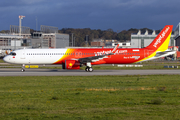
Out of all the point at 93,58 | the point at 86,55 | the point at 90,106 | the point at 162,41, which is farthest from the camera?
the point at 162,41

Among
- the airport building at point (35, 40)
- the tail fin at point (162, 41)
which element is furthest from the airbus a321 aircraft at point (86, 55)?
the airport building at point (35, 40)

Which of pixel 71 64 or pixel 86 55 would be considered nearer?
pixel 71 64

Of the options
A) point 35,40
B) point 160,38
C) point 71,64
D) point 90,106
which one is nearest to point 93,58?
point 71,64

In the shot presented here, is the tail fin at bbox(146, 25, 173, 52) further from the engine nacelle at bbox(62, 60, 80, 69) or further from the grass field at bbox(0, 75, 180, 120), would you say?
the grass field at bbox(0, 75, 180, 120)

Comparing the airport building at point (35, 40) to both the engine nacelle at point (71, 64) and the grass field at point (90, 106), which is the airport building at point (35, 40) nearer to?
the engine nacelle at point (71, 64)

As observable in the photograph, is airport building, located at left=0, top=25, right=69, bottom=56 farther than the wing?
Yes

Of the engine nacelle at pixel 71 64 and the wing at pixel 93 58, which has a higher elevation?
the wing at pixel 93 58

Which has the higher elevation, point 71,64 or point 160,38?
point 160,38

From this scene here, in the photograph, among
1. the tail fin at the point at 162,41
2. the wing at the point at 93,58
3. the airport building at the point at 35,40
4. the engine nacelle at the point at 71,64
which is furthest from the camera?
the airport building at the point at 35,40

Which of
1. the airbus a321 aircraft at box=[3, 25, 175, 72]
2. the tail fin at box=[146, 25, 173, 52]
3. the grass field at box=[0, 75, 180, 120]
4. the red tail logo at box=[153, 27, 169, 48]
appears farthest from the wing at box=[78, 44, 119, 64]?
the grass field at box=[0, 75, 180, 120]

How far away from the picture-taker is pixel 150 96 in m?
15.8

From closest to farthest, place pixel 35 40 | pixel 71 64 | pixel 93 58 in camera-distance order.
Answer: pixel 71 64 → pixel 93 58 → pixel 35 40

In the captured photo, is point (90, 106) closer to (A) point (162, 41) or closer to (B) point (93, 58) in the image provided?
(B) point (93, 58)

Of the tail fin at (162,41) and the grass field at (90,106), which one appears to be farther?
the tail fin at (162,41)
